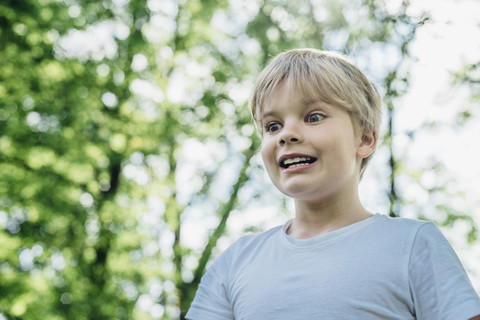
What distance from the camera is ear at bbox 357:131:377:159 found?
1.75 metres

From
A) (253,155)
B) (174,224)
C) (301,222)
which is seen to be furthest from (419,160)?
(301,222)

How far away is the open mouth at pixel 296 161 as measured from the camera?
1.61 meters

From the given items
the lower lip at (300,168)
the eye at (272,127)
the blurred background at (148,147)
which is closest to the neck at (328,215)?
the lower lip at (300,168)

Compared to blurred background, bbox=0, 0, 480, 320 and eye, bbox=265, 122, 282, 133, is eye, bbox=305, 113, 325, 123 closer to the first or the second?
eye, bbox=265, 122, 282, 133

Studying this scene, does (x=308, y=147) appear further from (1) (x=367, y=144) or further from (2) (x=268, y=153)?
(1) (x=367, y=144)

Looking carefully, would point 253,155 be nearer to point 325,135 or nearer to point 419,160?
point 419,160

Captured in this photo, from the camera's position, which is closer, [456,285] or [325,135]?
[456,285]

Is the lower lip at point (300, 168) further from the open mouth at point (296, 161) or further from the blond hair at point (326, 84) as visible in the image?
the blond hair at point (326, 84)

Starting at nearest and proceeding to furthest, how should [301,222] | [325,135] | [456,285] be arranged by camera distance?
[456,285] < [325,135] < [301,222]

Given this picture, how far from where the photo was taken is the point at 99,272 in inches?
378

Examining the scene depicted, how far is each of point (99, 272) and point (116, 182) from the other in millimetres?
1658

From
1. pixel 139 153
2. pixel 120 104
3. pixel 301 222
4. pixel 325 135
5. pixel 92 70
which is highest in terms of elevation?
pixel 325 135

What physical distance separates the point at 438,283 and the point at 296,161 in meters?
0.53

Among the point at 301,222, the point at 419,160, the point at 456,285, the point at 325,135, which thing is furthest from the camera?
the point at 419,160
